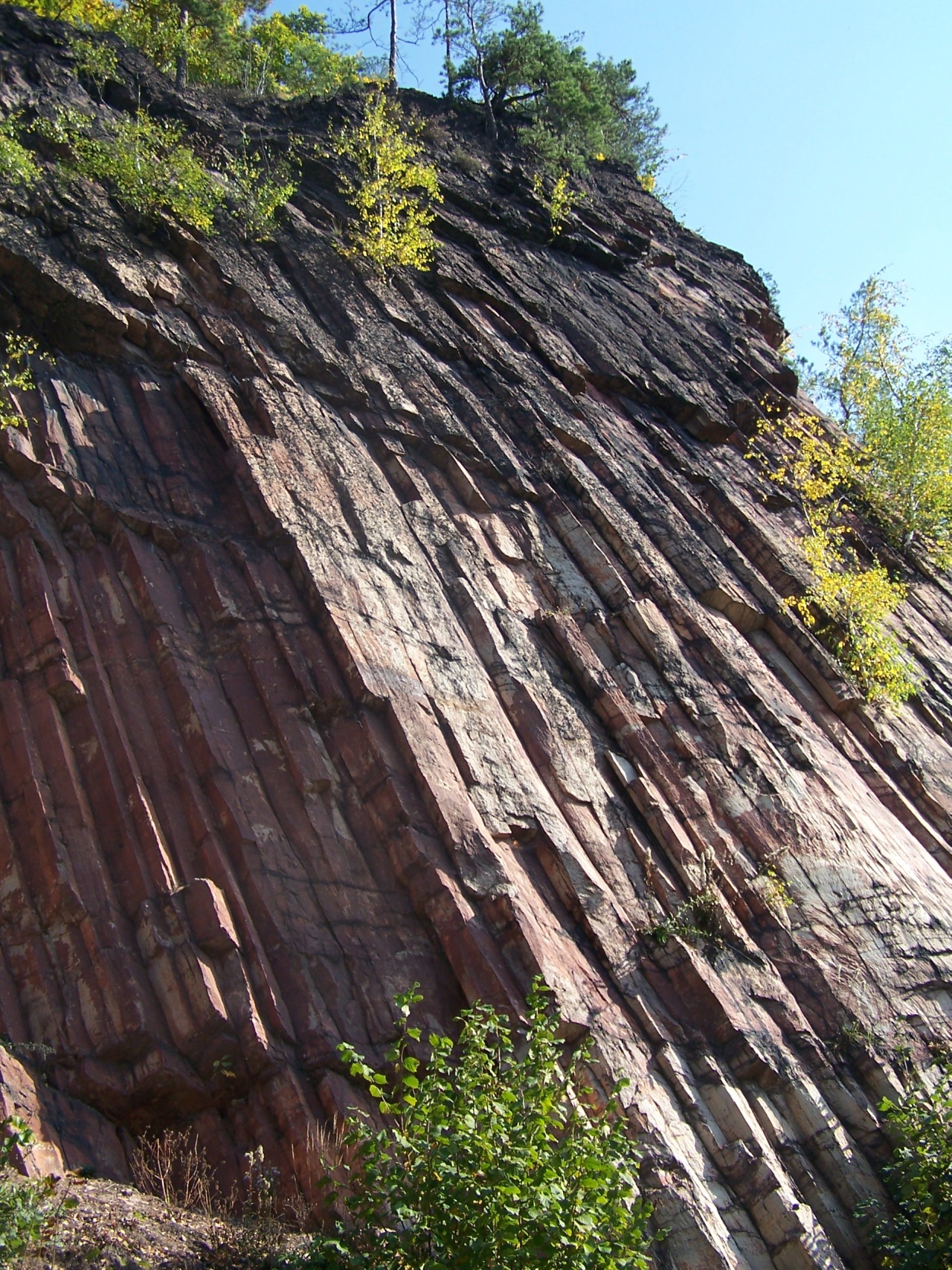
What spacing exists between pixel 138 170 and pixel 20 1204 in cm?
1914

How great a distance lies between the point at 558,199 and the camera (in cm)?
2928

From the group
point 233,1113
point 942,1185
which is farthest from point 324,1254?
point 942,1185

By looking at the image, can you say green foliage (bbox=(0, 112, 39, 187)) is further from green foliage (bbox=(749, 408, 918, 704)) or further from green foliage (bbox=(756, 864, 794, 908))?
green foliage (bbox=(756, 864, 794, 908))

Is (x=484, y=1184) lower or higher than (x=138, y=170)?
lower

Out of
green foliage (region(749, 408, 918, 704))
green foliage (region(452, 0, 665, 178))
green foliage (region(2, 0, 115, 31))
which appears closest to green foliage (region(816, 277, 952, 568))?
green foliage (region(749, 408, 918, 704))

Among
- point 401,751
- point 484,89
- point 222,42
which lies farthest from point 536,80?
point 401,751

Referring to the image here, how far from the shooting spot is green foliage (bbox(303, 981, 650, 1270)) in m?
7.07

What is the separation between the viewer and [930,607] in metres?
22.4

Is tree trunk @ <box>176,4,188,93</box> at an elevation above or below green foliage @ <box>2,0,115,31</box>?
below

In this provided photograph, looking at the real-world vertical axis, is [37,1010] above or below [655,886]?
above

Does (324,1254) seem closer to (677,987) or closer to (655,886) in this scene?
(677,987)

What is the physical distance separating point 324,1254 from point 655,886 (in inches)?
248

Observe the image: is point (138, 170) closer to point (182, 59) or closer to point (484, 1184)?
point (182, 59)

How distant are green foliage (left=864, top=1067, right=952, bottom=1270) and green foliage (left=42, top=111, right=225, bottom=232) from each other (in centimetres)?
1942
